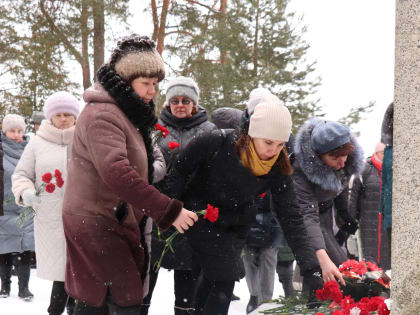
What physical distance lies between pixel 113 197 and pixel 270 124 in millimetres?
997

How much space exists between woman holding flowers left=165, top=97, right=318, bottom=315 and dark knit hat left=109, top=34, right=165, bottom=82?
27.8 inches

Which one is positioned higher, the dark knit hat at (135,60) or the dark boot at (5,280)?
the dark knit hat at (135,60)

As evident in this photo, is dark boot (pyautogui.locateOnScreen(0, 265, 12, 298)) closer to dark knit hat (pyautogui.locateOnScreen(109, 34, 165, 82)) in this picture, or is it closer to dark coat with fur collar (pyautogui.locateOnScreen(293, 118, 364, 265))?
dark coat with fur collar (pyautogui.locateOnScreen(293, 118, 364, 265))

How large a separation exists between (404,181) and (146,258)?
1.31m

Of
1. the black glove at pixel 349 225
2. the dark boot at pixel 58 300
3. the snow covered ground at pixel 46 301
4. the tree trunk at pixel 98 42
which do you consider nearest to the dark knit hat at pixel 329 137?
the black glove at pixel 349 225

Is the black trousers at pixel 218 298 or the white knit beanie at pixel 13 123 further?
the white knit beanie at pixel 13 123

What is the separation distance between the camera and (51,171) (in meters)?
4.72

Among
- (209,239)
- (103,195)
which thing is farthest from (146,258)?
(209,239)

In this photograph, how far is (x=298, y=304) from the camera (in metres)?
3.67

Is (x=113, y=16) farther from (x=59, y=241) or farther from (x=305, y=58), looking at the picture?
(x=59, y=241)

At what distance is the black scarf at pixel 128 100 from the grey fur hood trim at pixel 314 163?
1.62 meters

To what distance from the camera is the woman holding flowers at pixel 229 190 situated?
136 inches

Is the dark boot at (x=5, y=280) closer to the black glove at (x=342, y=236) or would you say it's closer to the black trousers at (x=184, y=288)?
the black trousers at (x=184, y=288)

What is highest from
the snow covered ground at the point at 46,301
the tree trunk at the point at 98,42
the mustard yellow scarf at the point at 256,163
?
the tree trunk at the point at 98,42
